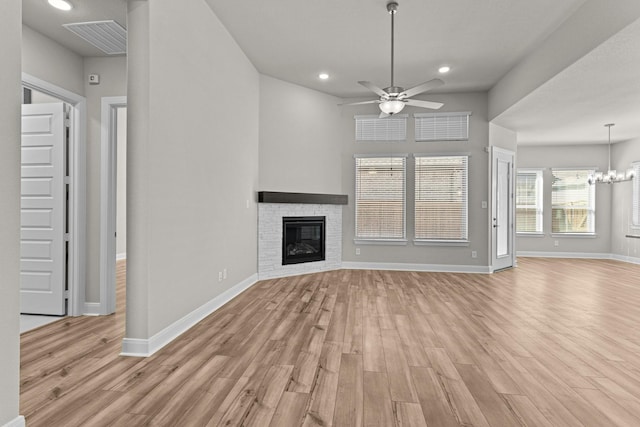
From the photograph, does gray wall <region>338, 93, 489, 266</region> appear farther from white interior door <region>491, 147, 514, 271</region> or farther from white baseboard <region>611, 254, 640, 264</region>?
white baseboard <region>611, 254, 640, 264</region>

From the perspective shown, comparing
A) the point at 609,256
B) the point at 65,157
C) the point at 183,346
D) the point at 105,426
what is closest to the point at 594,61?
the point at 183,346

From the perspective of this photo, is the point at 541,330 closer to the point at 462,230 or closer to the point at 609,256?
the point at 462,230

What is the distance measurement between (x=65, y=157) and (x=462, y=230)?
638 cm

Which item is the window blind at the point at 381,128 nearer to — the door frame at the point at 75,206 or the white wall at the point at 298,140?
the white wall at the point at 298,140

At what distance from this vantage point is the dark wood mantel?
A: 584cm

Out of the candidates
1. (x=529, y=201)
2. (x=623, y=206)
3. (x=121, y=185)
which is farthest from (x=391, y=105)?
(x=623, y=206)

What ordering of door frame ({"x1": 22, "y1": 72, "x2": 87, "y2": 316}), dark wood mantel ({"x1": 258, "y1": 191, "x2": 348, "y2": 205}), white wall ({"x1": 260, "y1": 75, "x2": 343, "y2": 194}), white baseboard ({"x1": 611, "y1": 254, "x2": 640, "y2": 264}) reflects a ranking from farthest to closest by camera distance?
white baseboard ({"x1": 611, "y1": 254, "x2": 640, "y2": 264}) → white wall ({"x1": 260, "y1": 75, "x2": 343, "y2": 194}) → dark wood mantel ({"x1": 258, "y1": 191, "x2": 348, "y2": 205}) → door frame ({"x1": 22, "y1": 72, "x2": 87, "y2": 316})

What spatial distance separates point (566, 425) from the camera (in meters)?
1.93

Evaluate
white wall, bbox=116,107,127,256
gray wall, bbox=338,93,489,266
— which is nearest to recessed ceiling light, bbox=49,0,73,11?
gray wall, bbox=338,93,489,266

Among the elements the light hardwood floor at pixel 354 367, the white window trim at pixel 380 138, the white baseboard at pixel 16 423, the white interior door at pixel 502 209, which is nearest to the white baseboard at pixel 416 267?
the white interior door at pixel 502 209

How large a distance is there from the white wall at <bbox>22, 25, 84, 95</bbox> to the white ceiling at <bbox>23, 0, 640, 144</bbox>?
0.33ft

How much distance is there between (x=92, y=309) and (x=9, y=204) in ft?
8.94

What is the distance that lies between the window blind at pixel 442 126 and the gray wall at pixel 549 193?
3.67m

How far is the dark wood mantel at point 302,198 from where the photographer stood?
584 cm
